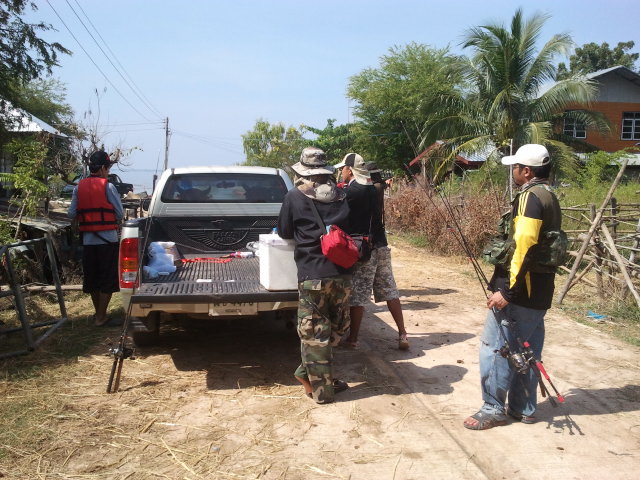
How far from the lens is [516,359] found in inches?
154

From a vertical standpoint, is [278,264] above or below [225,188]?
below

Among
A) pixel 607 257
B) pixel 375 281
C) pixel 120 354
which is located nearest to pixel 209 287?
pixel 120 354

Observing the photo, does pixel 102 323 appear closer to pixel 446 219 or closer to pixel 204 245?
Result: pixel 204 245

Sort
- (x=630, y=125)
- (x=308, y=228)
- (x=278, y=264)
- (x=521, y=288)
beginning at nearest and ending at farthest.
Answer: (x=521, y=288), (x=308, y=228), (x=278, y=264), (x=630, y=125)

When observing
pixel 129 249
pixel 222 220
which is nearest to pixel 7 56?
pixel 222 220

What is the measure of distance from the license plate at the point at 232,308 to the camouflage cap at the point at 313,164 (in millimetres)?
1178

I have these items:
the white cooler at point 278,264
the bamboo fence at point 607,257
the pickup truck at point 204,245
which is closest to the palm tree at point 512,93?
the bamboo fence at point 607,257

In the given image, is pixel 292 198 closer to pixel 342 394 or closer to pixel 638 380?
pixel 342 394

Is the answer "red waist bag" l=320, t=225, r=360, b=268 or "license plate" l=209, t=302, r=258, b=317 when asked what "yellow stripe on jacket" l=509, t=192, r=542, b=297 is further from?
"license plate" l=209, t=302, r=258, b=317

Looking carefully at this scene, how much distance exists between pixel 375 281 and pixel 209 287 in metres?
1.72

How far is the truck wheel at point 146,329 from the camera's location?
541 centimetres

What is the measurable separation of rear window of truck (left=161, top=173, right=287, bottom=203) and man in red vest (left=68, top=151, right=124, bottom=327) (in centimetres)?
67

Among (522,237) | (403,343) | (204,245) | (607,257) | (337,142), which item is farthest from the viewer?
(337,142)

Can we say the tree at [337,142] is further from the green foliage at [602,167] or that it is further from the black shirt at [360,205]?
the black shirt at [360,205]
